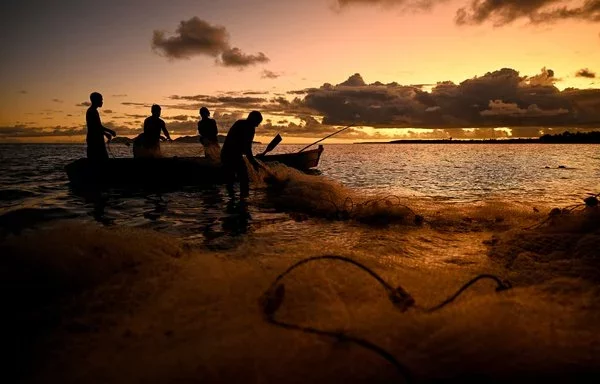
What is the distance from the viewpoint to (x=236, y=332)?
10.7 feet

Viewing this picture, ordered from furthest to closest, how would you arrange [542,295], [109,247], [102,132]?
[102,132]
[109,247]
[542,295]

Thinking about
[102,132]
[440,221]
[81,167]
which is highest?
[102,132]

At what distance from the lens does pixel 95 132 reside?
41.2ft

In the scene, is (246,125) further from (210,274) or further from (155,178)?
(210,274)

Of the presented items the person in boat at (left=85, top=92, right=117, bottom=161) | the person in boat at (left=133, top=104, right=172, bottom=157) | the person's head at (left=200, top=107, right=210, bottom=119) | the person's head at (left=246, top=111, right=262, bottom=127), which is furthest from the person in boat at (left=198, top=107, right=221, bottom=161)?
the person's head at (left=246, top=111, right=262, bottom=127)

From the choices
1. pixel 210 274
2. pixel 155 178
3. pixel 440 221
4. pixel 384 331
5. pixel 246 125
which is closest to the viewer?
pixel 384 331

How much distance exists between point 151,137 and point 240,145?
18.3ft

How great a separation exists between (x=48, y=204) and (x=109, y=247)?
25.2ft

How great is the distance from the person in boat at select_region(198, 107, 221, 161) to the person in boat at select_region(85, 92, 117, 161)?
3.75 meters

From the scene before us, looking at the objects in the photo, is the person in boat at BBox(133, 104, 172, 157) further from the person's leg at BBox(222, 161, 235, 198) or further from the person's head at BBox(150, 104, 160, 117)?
the person's leg at BBox(222, 161, 235, 198)

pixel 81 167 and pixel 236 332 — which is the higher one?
pixel 81 167

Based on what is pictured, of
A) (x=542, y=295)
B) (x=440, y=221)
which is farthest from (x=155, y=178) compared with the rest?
(x=542, y=295)

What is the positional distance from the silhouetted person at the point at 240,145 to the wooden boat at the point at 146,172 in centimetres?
432

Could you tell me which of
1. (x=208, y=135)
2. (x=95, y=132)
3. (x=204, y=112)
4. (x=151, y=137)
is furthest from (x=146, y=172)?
(x=204, y=112)
